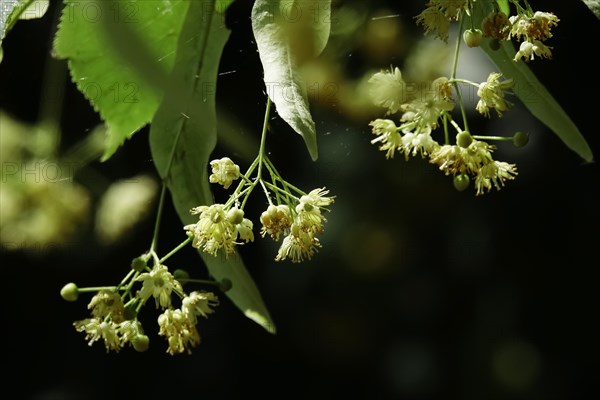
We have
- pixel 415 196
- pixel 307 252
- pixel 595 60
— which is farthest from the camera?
pixel 415 196

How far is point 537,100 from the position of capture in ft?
2.38

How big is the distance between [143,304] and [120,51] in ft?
0.80

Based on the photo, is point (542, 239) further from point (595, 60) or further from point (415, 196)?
point (595, 60)

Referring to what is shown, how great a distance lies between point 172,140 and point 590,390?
2.80 ft

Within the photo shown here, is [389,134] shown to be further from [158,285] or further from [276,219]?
[158,285]

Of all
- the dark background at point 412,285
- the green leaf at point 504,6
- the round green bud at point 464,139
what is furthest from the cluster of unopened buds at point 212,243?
the dark background at point 412,285

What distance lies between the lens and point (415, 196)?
118 cm

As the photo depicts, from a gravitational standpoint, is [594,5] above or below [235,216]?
above

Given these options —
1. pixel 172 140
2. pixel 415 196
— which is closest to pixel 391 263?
pixel 415 196

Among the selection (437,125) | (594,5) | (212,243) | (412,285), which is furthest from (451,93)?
(412,285)

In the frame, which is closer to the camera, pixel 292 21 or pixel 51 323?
pixel 292 21

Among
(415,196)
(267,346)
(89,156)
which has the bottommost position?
(267,346)

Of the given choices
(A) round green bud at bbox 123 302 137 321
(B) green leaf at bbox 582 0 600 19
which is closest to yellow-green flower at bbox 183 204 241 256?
(A) round green bud at bbox 123 302 137 321

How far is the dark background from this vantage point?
3.91 ft
